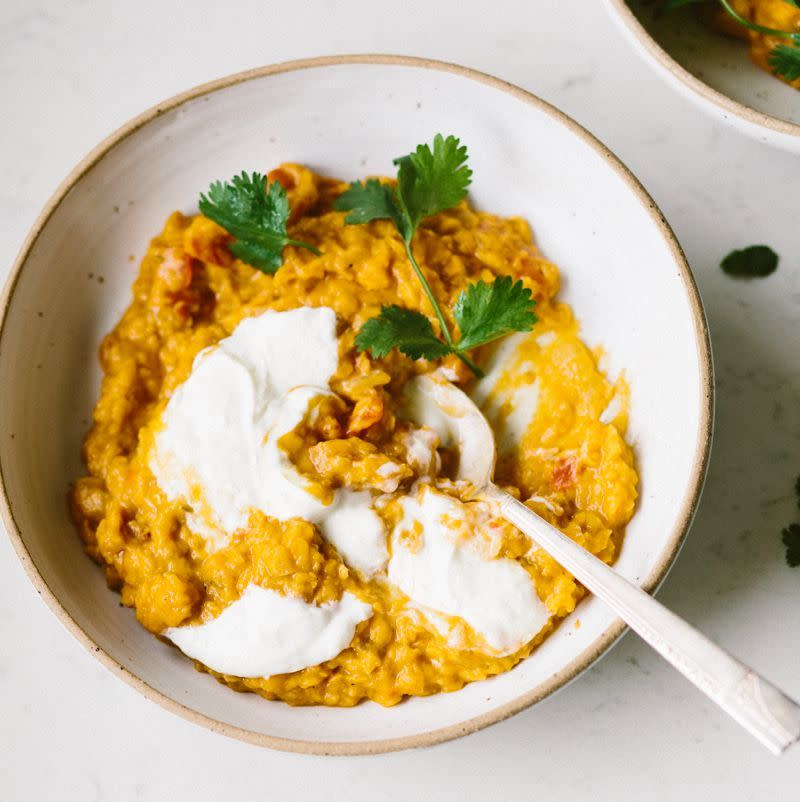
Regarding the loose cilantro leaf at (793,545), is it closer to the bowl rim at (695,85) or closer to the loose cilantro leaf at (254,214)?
Answer: the bowl rim at (695,85)

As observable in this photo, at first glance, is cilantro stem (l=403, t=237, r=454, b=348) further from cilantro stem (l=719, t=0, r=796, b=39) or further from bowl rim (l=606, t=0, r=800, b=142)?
cilantro stem (l=719, t=0, r=796, b=39)

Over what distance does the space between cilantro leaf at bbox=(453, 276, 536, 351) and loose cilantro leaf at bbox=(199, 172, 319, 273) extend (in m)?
0.47

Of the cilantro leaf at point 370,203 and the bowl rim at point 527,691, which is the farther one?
the cilantro leaf at point 370,203

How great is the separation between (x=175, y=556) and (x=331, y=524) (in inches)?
16.5

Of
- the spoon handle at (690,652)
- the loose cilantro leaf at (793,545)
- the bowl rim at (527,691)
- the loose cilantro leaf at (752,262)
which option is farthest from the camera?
the loose cilantro leaf at (752,262)

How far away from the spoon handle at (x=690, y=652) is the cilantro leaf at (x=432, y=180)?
91 centimetres

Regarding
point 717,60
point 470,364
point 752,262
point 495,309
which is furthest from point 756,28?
point 470,364

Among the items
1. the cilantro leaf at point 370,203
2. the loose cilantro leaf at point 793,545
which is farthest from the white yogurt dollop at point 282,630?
the loose cilantro leaf at point 793,545

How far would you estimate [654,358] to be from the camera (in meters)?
2.79

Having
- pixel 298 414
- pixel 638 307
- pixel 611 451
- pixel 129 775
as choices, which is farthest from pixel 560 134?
pixel 129 775

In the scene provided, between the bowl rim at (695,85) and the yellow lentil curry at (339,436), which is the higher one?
the bowl rim at (695,85)

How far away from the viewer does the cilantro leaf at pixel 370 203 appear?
2895 millimetres

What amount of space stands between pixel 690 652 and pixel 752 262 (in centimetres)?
152

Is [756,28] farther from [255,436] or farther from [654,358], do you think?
[255,436]
